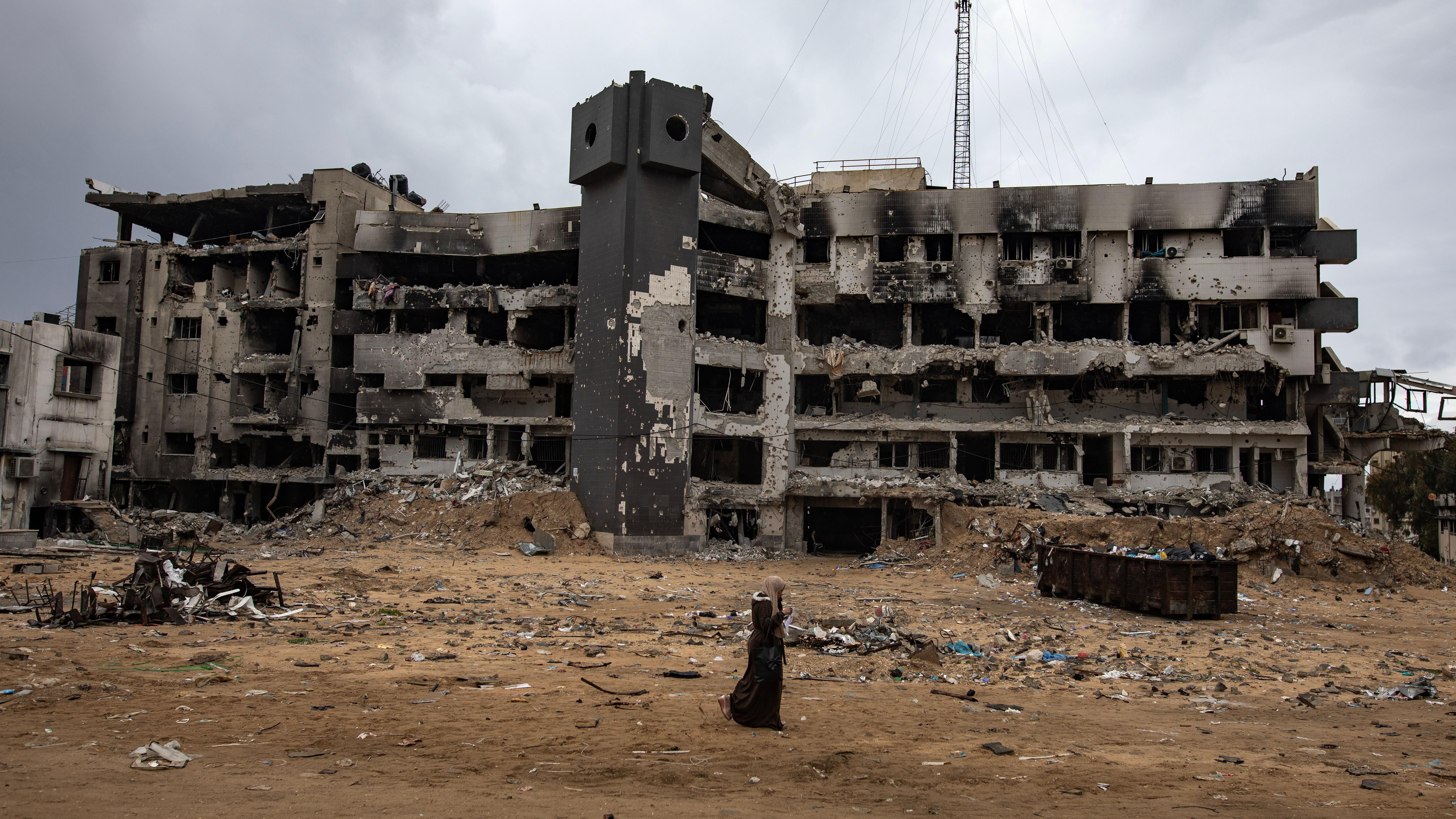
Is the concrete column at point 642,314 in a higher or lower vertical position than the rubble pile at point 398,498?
higher

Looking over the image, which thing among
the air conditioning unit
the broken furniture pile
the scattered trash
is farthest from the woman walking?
the air conditioning unit

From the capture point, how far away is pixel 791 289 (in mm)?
33500

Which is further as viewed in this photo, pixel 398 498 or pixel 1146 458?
pixel 1146 458

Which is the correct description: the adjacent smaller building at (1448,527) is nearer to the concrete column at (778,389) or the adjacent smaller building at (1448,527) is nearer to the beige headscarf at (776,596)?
the concrete column at (778,389)

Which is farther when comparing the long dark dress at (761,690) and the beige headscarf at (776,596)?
the beige headscarf at (776,596)

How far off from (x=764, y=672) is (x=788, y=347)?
25958mm

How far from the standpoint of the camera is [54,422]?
2994 cm

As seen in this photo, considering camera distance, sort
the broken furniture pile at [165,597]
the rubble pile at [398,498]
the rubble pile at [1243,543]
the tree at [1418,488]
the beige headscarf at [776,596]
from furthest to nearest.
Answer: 1. the tree at [1418,488]
2. the rubble pile at [398,498]
3. the rubble pile at [1243,543]
4. the broken furniture pile at [165,597]
5. the beige headscarf at [776,596]

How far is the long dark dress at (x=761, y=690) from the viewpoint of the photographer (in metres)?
8.03

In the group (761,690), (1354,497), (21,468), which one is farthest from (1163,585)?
(21,468)

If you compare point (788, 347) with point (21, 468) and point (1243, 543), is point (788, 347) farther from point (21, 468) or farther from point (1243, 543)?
point (21, 468)

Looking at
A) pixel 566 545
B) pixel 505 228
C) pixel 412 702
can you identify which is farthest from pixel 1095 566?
pixel 505 228

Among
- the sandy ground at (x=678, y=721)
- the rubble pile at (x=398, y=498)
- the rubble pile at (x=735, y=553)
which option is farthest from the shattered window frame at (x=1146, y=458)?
the rubble pile at (x=398, y=498)

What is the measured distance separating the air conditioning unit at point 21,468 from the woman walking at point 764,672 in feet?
101
